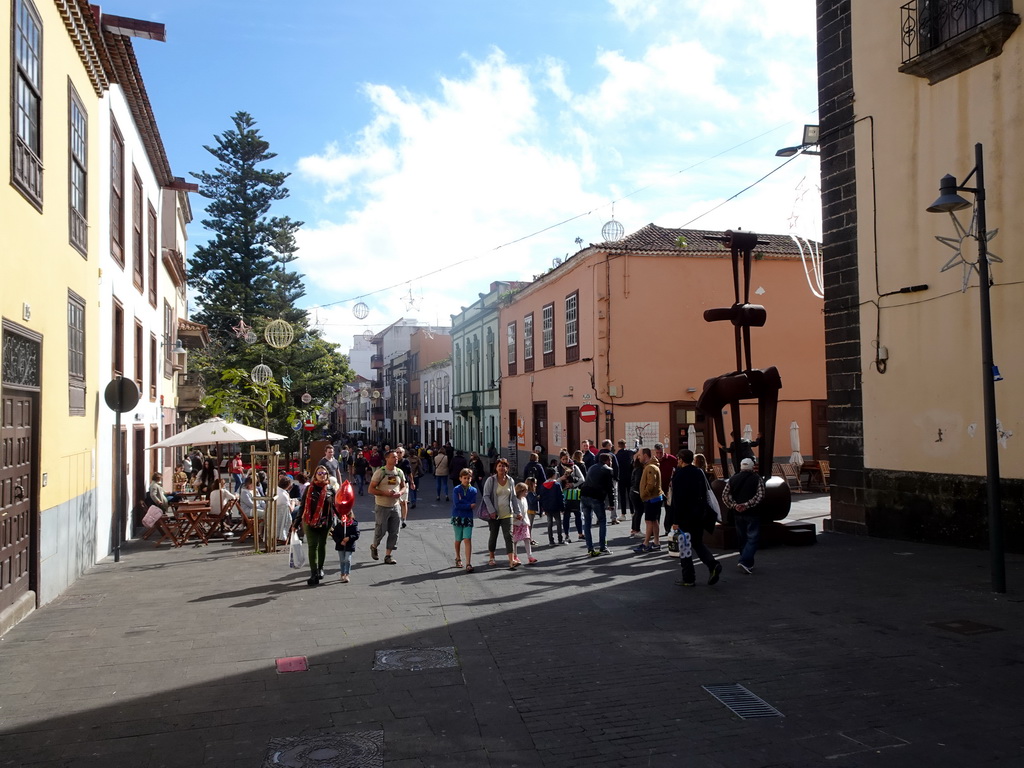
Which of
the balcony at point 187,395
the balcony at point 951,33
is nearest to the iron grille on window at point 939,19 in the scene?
the balcony at point 951,33

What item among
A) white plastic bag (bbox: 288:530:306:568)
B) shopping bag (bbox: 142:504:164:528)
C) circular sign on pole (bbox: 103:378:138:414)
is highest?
circular sign on pole (bbox: 103:378:138:414)

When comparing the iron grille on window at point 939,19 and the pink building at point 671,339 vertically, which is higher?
the iron grille on window at point 939,19

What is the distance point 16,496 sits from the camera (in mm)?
8852

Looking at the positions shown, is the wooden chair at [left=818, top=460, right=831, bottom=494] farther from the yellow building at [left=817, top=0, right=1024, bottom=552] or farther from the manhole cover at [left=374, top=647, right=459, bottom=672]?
the manhole cover at [left=374, top=647, right=459, bottom=672]

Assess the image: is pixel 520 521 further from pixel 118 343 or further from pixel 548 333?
pixel 548 333

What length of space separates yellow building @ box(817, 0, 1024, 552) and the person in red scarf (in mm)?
8317

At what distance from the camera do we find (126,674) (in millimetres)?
6801

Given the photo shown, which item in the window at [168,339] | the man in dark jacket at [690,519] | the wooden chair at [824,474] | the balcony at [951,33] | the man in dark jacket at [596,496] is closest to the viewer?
the man in dark jacket at [690,519]

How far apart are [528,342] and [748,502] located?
23.6 m

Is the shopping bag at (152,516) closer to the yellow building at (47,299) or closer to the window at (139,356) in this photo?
the yellow building at (47,299)

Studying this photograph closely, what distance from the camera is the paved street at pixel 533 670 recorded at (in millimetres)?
5086

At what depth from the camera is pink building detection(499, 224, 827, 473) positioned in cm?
2578

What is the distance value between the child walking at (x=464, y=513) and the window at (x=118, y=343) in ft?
22.9

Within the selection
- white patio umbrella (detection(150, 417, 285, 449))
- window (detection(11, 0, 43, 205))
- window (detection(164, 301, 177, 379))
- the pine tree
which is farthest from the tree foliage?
window (detection(11, 0, 43, 205))
